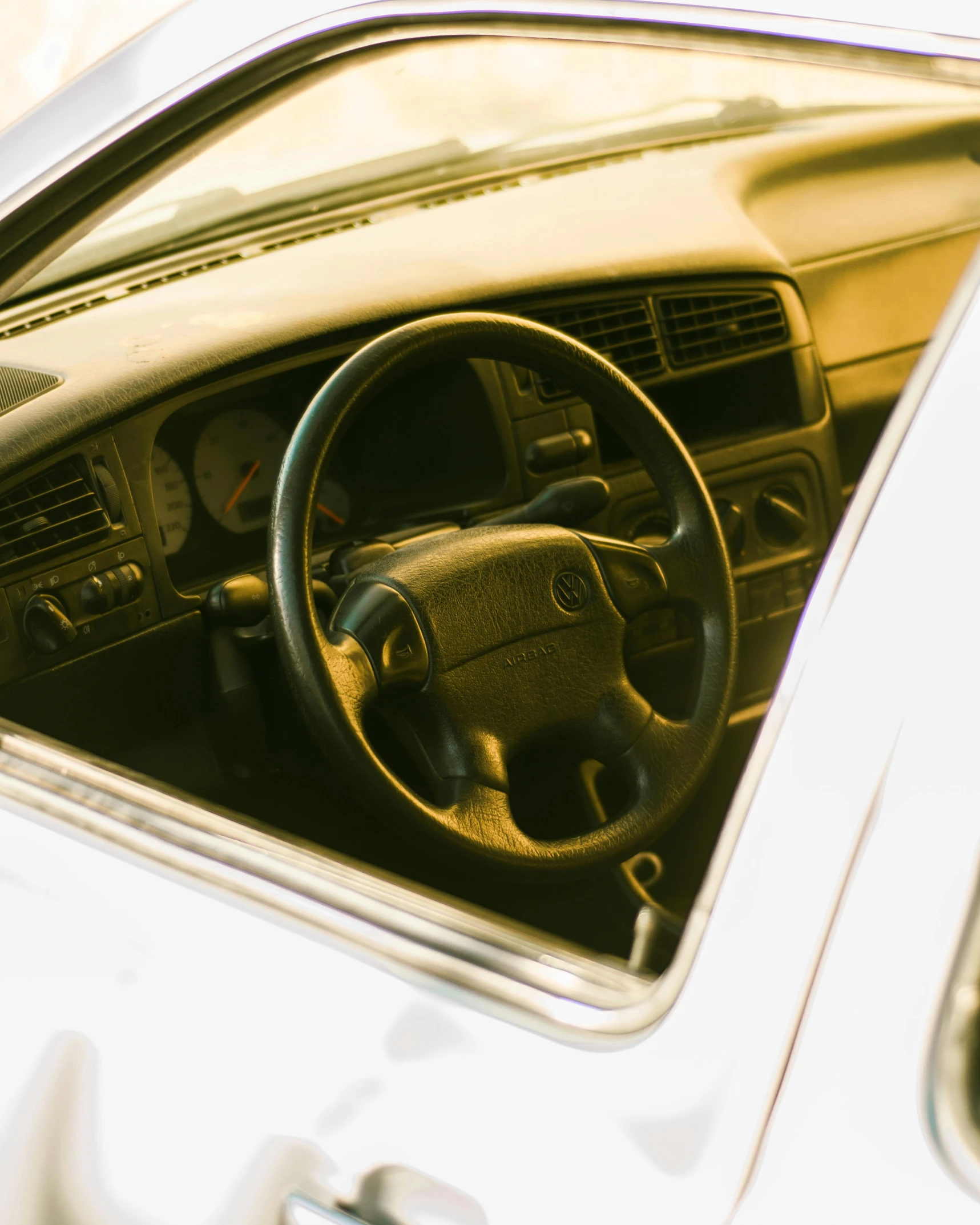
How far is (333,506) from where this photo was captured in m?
1.92

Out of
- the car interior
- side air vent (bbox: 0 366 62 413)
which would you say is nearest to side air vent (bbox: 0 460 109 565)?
the car interior

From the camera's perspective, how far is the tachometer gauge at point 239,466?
5.95 feet

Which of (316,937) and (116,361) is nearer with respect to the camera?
(316,937)

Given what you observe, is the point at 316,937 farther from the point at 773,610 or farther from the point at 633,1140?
the point at 773,610

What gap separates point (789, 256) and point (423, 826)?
157cm

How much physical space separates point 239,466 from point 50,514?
1.09 feet

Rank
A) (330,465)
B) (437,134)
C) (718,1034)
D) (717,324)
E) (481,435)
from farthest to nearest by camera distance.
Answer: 1. (437,134)
2. (717,324)
3. (481,435)
4. (330,465)
5. (718,1034)

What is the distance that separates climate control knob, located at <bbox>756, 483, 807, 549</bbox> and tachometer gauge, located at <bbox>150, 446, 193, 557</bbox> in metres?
0.99

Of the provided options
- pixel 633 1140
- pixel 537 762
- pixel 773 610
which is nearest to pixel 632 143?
pixel 773 610

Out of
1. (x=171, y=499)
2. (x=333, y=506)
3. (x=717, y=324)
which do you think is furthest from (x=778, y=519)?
(x=171, y=499)

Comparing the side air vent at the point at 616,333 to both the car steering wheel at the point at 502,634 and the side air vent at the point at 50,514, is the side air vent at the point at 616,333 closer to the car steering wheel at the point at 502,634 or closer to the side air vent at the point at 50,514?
the car steering wheel at the point at 502,634

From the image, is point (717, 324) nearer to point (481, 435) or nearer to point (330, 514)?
point (481, 435)

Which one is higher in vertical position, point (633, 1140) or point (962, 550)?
point (962, 550)

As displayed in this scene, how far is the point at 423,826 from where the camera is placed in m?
1.20
